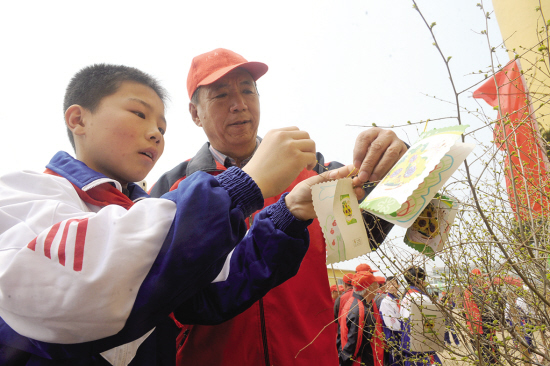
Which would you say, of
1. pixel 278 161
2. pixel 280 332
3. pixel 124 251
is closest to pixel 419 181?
pixel 278 161

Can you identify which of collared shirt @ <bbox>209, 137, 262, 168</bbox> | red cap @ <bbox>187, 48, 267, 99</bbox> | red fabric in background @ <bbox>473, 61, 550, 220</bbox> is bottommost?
collared shirt @ <bbox>209, 137, 262, 168</bbox>

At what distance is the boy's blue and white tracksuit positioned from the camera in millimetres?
613

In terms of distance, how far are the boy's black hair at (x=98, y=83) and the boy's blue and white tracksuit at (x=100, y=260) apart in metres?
0.45

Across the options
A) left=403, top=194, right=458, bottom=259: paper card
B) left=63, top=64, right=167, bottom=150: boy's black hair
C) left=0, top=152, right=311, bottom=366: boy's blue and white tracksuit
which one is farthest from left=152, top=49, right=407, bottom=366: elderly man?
left=63, top=64, right=167, bottom=150: boy's black hair

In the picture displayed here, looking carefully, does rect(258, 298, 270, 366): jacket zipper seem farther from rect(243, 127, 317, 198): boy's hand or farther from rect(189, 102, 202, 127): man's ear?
rect(189, 102, 202, 127): man's ear

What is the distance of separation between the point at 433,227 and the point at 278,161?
472 mm

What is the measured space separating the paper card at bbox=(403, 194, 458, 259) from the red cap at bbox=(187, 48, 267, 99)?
1200mm

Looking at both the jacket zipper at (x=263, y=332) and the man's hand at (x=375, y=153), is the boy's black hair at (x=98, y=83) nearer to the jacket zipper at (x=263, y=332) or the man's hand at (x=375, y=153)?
the man's hand at (x=375, y=153)

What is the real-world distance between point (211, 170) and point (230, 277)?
2.11 feet

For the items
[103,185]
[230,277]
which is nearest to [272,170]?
[230,277]

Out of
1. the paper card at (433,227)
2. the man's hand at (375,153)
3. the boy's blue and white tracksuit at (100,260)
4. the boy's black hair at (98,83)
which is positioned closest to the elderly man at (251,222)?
the man's hand at (375,153)

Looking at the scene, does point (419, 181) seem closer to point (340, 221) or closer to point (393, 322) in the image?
point (340, 221)

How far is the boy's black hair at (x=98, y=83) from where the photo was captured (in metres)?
1.20

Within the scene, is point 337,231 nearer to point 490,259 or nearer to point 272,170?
point 272,170
